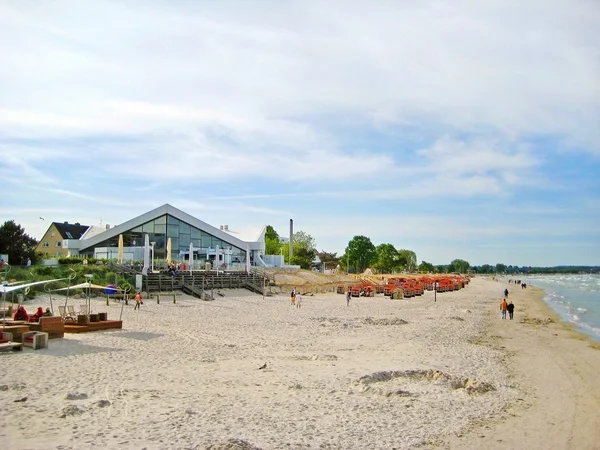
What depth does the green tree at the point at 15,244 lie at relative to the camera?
4103 cm

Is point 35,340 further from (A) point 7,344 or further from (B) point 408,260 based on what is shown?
(B) point 408,260

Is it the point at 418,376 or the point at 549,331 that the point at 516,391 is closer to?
the point at 418,376

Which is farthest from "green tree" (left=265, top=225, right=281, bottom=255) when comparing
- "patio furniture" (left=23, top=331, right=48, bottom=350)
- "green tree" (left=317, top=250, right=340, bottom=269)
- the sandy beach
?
"patio furniture" (left=23, top=331, right=48, bottom=350)

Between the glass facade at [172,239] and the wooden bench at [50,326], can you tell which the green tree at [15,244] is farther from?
the wooden bench at [50,326]

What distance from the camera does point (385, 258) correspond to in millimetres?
126625

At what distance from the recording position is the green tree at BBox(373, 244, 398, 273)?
126 m

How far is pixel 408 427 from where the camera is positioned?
947cm

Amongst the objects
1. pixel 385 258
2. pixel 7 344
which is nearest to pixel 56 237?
pixel 7 344

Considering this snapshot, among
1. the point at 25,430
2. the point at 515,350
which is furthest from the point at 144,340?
the point at 515,350

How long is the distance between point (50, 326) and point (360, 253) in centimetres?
10388

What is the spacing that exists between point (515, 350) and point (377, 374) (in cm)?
974

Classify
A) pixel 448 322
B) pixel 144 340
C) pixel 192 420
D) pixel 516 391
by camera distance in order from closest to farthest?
pixel 192 420 < pixel 516 391 < pixel 144 340 < pixel 448 322

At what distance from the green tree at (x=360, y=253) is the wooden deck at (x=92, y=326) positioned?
97.5 metres

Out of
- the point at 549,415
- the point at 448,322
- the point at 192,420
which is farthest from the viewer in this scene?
the point at 448,322
